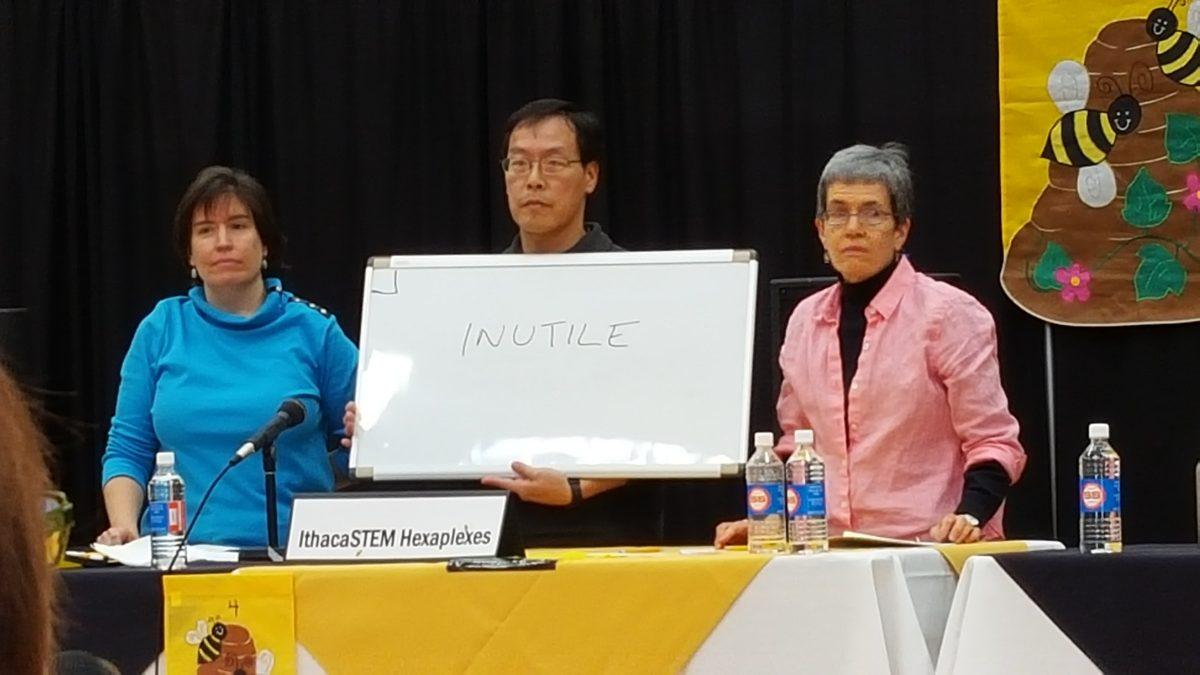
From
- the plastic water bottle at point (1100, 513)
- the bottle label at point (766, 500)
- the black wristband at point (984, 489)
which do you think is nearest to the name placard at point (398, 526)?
the bottle label at point (766, 500)

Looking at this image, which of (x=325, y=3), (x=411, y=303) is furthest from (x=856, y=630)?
(x=325, y=3)

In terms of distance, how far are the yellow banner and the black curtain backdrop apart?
200cm

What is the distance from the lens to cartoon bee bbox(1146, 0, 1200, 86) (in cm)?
414

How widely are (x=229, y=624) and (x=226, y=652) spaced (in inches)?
1.4

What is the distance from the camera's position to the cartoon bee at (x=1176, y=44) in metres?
4.14

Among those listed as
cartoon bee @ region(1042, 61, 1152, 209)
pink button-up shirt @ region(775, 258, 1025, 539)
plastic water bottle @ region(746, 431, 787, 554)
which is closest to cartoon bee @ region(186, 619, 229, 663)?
plastic water bottle @ region(746, 431, 787, 554)

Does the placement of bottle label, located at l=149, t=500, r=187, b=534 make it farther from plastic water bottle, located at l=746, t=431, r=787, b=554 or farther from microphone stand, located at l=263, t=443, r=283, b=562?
plastic water bottle, located at l=746, t=431, r=787, b=554

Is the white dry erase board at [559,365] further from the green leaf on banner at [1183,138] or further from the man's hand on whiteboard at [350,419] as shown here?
the green leaf on banner at [1183,138]

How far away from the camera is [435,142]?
174 inches

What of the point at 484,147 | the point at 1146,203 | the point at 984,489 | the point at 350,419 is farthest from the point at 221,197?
the point at 1146,203

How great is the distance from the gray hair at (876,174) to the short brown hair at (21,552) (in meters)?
2.22

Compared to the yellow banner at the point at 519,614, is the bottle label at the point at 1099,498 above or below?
above

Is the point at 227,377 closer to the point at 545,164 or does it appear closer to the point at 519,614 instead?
the point at 545,164

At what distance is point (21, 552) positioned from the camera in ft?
1.80
